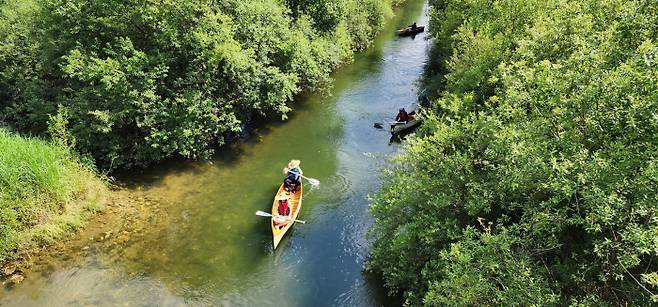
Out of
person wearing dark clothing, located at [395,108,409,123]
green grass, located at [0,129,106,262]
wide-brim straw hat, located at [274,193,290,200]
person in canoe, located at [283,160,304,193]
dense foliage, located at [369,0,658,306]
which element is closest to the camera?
dense foliage, located at [369,0,658,306]

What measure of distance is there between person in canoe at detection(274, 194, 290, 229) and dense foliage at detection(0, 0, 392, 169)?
15.5 feet

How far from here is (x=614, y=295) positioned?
790 cm

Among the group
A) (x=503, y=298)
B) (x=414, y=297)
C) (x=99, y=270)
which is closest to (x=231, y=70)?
(x=99, y=270)

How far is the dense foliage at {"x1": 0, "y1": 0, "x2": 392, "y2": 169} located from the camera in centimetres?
1731

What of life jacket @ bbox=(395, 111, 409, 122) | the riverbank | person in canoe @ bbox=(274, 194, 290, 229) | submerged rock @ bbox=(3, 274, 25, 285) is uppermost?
the riverbank

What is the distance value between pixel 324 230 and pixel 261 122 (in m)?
8.64

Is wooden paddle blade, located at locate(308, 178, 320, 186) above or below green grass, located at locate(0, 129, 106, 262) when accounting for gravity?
below

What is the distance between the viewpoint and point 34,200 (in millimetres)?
14234

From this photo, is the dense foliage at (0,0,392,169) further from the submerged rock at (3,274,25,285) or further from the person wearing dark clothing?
the person wearing dark clothing

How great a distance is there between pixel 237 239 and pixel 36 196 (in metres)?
6.65

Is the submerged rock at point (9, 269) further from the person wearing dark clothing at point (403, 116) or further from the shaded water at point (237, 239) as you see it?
the person wearing dark clothing at point (403, 116)

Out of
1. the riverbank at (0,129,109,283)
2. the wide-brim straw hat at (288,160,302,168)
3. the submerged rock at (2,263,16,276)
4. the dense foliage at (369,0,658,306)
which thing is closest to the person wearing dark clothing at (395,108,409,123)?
the wide-brim straw hat at (288,160,302,168)

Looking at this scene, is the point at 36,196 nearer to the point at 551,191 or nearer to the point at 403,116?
the point at 551,191

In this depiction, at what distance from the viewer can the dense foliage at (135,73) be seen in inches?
682
